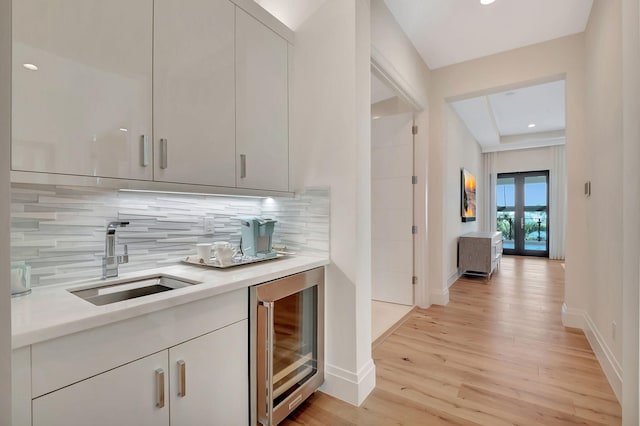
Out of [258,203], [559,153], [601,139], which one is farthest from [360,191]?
[559,153]

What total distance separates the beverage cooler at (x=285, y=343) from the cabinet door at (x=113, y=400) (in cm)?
43

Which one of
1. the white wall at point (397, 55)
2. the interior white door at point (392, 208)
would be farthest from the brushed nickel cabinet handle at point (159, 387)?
the interior white door at point (392, 208)

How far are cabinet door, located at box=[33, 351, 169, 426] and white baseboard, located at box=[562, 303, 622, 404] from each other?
2.55 metres


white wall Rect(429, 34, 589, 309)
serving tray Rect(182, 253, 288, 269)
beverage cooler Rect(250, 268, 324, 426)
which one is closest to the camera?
beverage cooler Rect(250, 268, 324, 426)

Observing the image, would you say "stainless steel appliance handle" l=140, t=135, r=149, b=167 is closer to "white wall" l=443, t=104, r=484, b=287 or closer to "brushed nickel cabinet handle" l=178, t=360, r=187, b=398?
"brushed nickel cabinet handle" l=178, t=360, r=187, b=398

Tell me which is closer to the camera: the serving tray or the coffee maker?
the serving tray

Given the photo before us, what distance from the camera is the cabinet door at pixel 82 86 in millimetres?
1050

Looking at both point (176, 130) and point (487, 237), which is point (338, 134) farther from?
point (487, 237)

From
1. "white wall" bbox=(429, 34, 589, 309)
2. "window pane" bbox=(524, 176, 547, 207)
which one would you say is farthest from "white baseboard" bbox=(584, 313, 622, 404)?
"window pane" bbox=(524, 176, 547, 207)

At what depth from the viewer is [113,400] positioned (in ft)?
3.30

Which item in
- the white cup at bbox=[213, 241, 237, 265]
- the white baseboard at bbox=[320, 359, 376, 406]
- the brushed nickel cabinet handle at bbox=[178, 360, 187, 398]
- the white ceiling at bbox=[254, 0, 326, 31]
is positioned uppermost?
the white ceiling at bbox=[254, 0, 326, 31]

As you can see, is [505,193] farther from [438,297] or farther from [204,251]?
[204,251]

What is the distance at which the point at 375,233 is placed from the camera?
12.5ft

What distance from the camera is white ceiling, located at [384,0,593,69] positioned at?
2.59m
